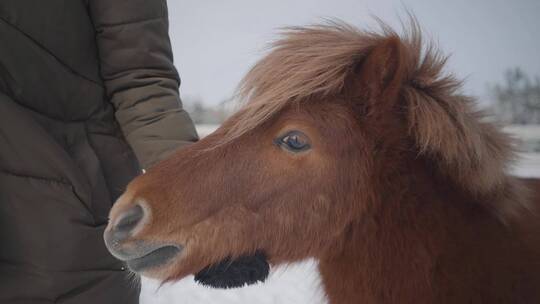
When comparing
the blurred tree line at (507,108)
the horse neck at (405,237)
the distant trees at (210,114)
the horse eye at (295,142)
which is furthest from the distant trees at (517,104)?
the distant trees at (210,114)

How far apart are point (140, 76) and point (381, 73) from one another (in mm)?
1067

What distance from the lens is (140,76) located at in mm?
1615

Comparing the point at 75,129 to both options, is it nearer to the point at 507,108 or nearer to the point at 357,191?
the point at 357,191

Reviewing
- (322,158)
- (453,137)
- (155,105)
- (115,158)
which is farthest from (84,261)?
(453,137)

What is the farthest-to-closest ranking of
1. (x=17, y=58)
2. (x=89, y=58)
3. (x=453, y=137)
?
(x=89, y=58) < (x=17, y=58) < (x=453, y=137)

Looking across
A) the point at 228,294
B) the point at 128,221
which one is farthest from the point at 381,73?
the point at 228,294

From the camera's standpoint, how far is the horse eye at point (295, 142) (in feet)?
4.17

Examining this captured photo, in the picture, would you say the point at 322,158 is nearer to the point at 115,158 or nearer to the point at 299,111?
the point at 299,111

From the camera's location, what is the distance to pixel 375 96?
4.17 ft

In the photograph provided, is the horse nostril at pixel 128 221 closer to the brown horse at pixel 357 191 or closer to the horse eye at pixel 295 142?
the brown horse at pixel 357 191

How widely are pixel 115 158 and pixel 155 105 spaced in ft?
1.01

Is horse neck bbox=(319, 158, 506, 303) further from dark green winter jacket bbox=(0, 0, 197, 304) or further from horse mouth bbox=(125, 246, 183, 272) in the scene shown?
dark green winter jacket bbox=(0, 0, 197, 304)

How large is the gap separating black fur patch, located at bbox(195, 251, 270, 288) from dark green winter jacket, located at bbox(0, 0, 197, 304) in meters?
0.50

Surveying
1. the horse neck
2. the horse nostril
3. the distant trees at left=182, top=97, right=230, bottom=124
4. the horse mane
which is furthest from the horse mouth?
the distant trees at left=182, top=97, right=230, bottom=124
